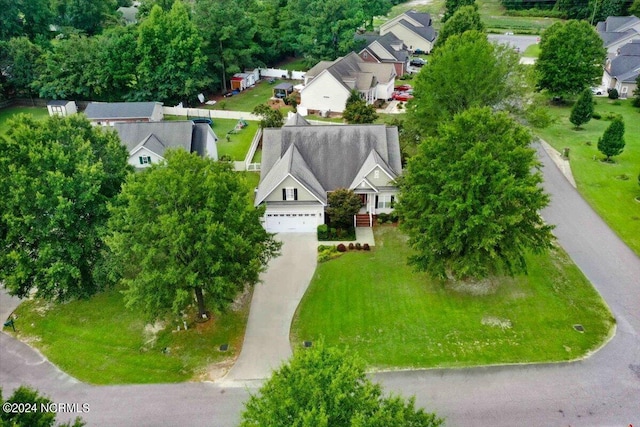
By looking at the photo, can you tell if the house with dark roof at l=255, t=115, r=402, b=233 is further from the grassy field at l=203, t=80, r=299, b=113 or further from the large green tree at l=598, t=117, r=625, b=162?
the grassy field at l=203, t=80, r=299, b=113

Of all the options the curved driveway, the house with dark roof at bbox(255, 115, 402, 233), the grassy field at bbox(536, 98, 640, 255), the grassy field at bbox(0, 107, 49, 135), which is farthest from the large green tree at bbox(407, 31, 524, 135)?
the grassy field at bbox(0, 107, 49, 135)

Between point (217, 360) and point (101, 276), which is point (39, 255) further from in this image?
point (217, 360)

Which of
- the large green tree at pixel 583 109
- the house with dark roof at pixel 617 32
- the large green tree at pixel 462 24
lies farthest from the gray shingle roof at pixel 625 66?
the large green tree at pixel 462 24

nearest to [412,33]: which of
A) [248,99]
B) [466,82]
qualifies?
[248,99]

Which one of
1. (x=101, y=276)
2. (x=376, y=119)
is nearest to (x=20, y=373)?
(x=101, y=276)

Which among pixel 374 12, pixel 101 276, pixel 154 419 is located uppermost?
pixel 374 12

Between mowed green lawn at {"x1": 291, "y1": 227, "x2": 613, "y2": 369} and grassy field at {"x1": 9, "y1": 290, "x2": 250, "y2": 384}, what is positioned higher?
mowed green lawn at {"x1": 291, "y1": 227, "x2": 613, "y2": 369}

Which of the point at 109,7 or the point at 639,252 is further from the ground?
the point at 109,7
